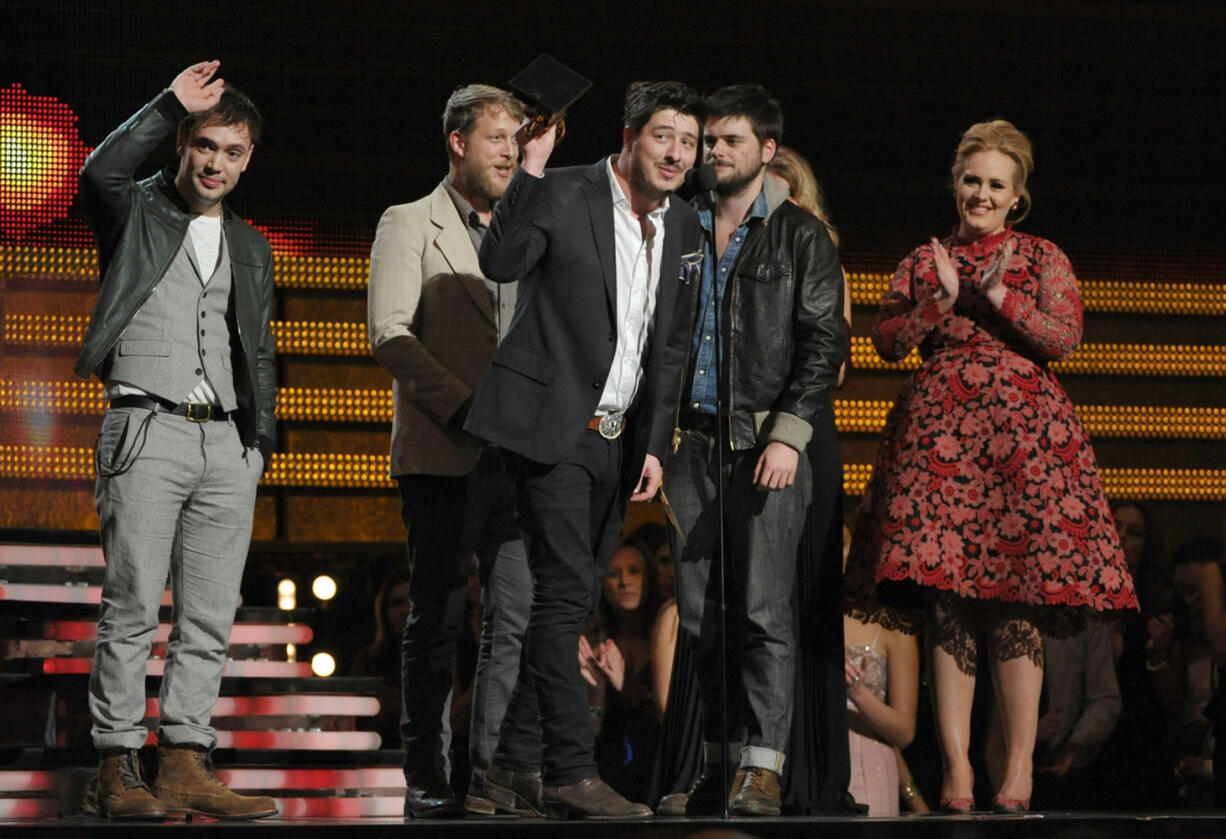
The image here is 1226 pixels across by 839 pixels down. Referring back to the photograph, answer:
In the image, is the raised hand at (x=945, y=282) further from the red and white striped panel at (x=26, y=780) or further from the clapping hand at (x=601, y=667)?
the red and white striped panel at (x=26, y=780)

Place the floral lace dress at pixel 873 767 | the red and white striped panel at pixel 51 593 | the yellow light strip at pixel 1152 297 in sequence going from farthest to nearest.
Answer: the yellow light strip at pixel 1152 297
the red and white striped panel at pixel 51 593
the floral lace dress at pixel 873 767

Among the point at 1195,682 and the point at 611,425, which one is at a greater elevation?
the point at 611,425

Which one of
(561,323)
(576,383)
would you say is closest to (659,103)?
(561,323)

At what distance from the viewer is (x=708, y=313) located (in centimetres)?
389

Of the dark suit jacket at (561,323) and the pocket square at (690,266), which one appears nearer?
the dark suit jacket at (561,323)

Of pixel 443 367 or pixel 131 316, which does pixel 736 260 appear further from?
pixel 131 316

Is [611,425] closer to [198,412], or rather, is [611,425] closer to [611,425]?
[611,425]

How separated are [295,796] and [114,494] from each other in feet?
4.00

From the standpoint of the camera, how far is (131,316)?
11.5ft

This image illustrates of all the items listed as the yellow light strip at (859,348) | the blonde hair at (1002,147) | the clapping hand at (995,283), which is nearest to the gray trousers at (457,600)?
the clapping hand at (995,283)

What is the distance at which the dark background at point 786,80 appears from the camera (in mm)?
6160

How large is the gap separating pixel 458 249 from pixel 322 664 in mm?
2285

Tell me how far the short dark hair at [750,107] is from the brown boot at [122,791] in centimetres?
187

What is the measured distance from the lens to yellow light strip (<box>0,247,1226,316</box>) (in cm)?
625
